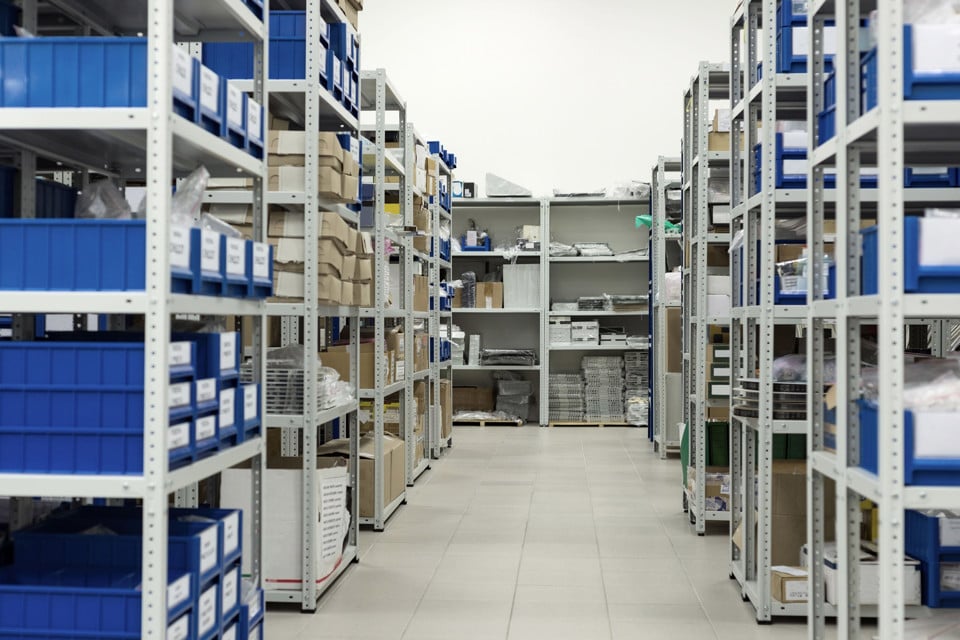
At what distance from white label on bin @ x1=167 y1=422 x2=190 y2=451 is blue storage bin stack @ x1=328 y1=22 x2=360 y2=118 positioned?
2299 millimetres

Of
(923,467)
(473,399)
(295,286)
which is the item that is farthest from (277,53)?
(473,399)

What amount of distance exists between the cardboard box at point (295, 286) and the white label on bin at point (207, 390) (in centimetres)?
126

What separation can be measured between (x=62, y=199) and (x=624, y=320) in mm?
7987

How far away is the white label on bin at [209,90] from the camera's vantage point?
230 cm

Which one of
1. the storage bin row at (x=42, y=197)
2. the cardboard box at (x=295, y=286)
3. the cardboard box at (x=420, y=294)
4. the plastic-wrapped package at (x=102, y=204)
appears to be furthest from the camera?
the cardboard box at (x=420, y=294)

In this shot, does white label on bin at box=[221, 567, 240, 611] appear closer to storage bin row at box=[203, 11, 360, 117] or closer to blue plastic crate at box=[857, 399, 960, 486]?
blue plastic crate at box=[857, 399, 960, 486]

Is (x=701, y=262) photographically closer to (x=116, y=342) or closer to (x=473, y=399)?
(x=116, y=342)

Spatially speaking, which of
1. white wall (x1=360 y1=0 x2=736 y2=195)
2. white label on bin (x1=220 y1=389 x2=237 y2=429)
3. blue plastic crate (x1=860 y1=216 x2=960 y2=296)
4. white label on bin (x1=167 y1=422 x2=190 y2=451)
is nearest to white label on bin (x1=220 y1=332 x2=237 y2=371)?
white label on bin (x1=220 y1=389 x2=237 y2=429)

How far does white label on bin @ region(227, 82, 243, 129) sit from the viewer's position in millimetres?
2490

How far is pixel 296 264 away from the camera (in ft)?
12.1

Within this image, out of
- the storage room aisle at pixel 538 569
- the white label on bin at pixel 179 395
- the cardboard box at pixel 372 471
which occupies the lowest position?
the storage room aisle at pixel 538 569

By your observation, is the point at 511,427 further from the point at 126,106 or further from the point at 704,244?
the point at 126,106

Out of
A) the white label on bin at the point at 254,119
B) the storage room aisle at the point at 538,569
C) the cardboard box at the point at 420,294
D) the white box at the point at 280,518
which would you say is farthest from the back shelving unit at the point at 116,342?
the cardboard box at the point at 420,294

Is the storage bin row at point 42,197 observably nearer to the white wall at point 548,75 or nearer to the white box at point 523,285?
the white box at point 523,285
